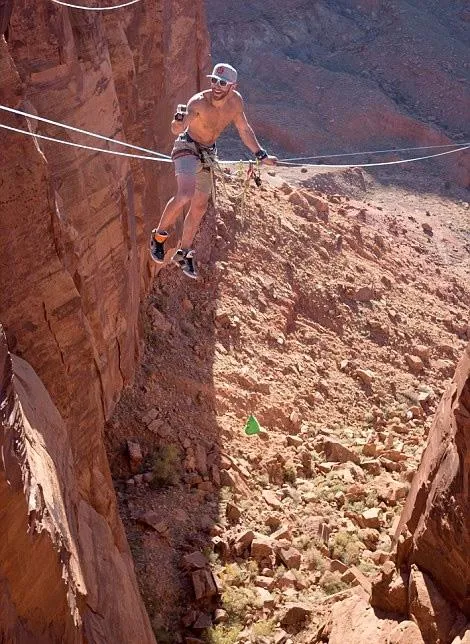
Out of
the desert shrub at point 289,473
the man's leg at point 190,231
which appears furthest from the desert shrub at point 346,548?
the man's leg at point 190,231

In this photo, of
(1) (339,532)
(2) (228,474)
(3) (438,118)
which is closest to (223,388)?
(2) (228,474)

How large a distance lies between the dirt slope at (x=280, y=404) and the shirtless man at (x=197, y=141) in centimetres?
168

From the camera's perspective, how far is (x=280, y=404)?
1445 cm

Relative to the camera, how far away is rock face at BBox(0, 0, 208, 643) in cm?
591

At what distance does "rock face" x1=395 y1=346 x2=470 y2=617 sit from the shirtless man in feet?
11.3

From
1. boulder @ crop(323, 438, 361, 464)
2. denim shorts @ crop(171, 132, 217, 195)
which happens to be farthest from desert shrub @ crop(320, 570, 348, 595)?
denim shorts @ crop(171, 132, 217, 195)

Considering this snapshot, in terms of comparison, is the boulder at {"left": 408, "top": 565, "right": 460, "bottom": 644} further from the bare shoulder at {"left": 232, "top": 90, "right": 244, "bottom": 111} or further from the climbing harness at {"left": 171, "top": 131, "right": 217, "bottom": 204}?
the bare shoulder at {"left": 232, "top": 90, "right": 244, "bottom": 111}

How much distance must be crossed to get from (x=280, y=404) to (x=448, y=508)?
640 cm

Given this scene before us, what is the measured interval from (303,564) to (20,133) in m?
6.66

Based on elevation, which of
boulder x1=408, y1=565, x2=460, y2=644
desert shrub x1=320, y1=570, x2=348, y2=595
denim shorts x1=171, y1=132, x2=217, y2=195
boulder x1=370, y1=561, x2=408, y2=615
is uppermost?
denim shorts x1=171, y1=132, x2=217, y2=195

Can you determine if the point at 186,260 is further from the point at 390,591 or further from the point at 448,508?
the point at 390,591

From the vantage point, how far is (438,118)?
1220 inches

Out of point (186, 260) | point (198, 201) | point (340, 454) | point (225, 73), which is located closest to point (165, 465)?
point (186, 260)

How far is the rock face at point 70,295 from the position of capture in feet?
19.4
